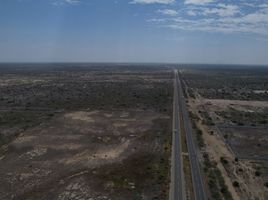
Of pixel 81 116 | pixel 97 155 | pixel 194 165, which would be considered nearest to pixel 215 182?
pixel 194 165

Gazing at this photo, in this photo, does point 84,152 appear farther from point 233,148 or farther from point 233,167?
point 233,148

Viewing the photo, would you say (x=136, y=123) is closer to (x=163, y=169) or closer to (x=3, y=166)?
(x=163, y=169)

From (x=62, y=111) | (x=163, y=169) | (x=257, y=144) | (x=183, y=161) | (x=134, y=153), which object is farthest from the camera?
(x=62, y=111)

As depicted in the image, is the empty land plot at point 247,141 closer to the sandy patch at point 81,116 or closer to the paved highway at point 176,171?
the paved highway at point 176,171

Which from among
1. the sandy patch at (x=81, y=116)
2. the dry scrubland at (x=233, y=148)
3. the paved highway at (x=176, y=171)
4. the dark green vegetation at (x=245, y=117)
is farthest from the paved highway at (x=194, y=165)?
the sandy patch at (x=81, y=116)

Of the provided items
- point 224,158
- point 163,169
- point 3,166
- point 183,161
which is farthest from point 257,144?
point 3,166

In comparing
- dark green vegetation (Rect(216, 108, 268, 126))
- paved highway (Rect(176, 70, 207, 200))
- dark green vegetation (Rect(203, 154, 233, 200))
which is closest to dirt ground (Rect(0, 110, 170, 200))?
paved highway (Rect(176, 70, 207, 200))
